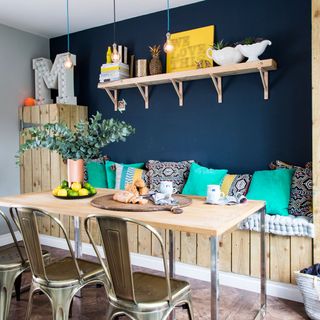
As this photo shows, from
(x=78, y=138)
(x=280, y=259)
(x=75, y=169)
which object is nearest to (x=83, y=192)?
(x=75, y=169)

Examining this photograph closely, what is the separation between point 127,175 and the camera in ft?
11.7

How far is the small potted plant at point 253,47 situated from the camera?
2877 mm

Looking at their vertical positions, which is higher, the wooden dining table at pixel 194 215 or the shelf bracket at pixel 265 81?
the shelf bracket at pixel 265 81

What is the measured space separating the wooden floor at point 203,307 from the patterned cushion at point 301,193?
0.69 m

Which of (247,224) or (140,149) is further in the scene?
(140,149)

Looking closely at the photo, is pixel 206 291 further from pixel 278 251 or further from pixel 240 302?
pixel 278 251

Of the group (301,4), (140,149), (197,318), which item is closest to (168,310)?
(197,318)

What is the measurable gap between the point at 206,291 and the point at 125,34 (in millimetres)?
2841

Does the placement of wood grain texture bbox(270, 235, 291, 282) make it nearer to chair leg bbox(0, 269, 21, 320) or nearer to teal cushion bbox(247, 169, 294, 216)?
teal cushion bbox(247, 169, 294, 216)

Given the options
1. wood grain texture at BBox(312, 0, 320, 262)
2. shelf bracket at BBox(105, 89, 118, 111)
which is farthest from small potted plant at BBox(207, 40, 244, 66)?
shelf bracket at BBox(105, 89, 118, 111)

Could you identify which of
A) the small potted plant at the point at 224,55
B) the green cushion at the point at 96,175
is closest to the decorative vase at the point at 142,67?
the small potted plant at the point at 224,55

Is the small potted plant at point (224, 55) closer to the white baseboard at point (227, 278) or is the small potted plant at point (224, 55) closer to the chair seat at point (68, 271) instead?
the white baseboard at point (227, 278)

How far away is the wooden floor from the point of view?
2.41 m

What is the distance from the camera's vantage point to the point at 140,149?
12.8 ft
